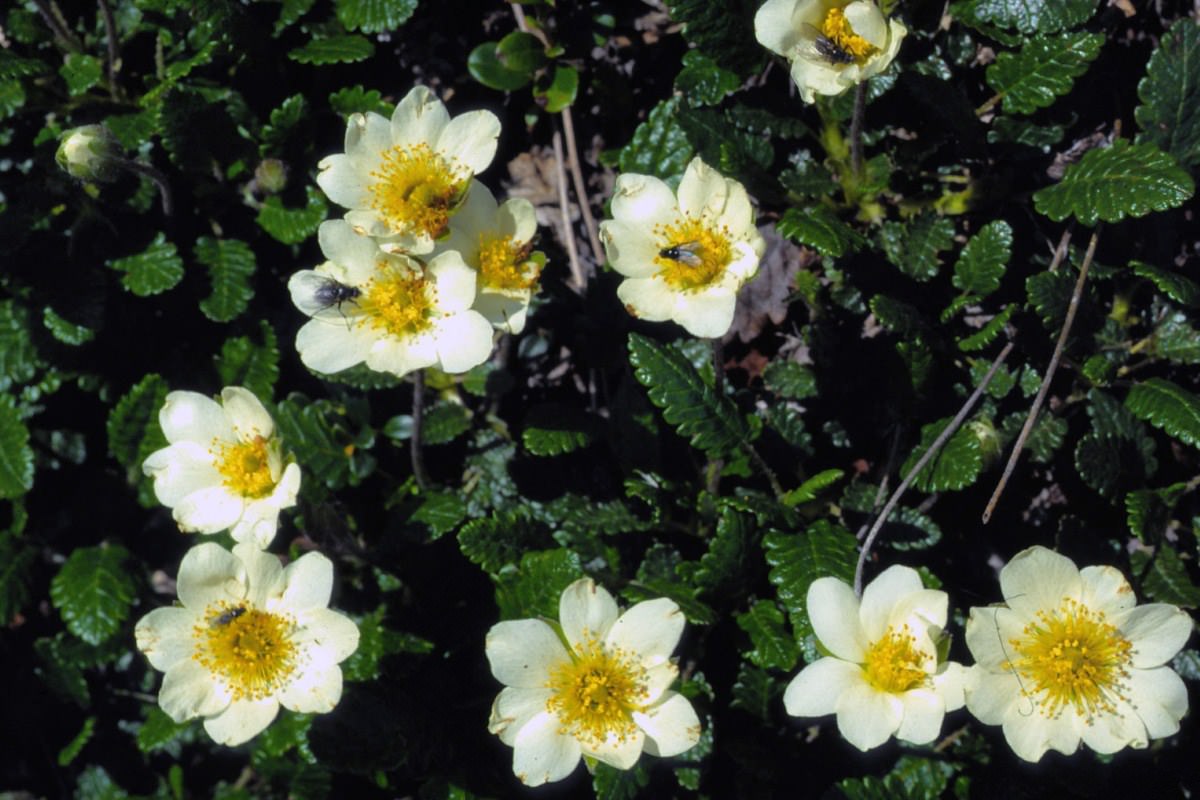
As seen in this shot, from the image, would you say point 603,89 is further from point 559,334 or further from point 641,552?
point 641,552

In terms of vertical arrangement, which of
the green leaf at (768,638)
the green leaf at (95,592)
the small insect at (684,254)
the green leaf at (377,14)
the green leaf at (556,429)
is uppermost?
the green leaf at (377,14)

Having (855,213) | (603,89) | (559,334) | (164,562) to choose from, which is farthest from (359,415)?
(855,213)

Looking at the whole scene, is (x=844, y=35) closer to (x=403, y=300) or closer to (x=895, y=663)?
(x=403, y=300)

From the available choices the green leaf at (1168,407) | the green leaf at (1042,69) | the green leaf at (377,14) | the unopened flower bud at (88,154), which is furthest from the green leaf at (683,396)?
the unopened flower bud at (88,154)

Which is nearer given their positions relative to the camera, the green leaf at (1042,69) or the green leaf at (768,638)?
the green leaf at (768,638)

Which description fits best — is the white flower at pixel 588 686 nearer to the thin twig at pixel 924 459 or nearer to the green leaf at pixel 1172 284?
the thin twig at pixel 924 459

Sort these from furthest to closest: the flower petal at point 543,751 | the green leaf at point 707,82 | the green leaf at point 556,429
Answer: the green leaf at point 707,82, the green leaf at point 556,429, the flower petal at point 543,751
